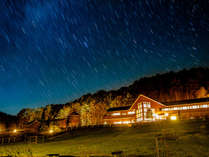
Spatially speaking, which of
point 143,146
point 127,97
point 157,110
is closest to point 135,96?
point 127,97

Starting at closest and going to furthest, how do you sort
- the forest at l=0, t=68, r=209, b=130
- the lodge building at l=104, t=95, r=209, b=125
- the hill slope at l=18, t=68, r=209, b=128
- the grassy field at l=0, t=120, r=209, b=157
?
the grassy field at l=0, t=120, r=209, b=157, the lodge building at l=104, t=95, r=209, b=125, the forest at l=0, t=68, r=209, b=130, the hill slope at l=18, t=68, r=209, b=128

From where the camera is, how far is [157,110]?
51.6 m

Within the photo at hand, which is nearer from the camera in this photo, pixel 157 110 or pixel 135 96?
pixel 157 110

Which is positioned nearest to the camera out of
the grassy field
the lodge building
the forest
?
the grassy field

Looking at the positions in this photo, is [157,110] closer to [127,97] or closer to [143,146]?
[127,97]

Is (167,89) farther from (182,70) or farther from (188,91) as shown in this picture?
(182,70)

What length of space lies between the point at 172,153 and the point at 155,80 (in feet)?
349

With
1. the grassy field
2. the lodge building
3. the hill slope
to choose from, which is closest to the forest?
the hill slope

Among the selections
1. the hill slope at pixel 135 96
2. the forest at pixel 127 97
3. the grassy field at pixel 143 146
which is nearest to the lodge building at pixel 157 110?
the forest at pixel 127 97

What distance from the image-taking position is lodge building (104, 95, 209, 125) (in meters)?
47.2

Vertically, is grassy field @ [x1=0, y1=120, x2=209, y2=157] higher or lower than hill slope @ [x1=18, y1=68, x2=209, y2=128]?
lower

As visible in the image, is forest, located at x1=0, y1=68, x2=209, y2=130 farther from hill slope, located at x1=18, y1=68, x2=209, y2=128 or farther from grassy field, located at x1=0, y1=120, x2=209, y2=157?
grassy field, located at x1=0, y1=120, x2=209, y2=157

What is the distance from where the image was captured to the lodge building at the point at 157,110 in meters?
47.2

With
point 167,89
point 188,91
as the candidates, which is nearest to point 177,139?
point 188,91
